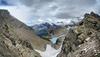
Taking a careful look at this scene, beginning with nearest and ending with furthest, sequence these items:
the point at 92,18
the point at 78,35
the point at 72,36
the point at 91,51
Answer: the point at 91,51, the point at 78,35, the point at 72,36, the point at 92,18

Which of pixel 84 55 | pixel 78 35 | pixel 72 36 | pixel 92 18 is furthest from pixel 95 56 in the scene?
pixel 92 18

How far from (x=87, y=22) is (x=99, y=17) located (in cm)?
915

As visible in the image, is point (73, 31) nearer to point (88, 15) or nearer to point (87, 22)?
point (87, 22)

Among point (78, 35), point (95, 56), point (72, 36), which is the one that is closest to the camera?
point (95, 56)

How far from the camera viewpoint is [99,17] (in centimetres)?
12475

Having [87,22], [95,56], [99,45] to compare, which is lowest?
[95,56]

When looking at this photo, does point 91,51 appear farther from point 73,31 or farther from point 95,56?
point 73,31

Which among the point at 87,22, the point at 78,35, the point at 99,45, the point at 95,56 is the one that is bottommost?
the point at 95,56

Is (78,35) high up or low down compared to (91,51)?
up

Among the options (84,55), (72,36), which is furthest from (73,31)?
(84,55)

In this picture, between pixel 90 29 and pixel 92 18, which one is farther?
pixel 92 18

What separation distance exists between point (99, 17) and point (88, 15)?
5607 millimetres

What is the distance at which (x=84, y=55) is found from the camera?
54594 millimetres

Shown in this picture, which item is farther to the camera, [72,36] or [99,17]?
[99,17]
